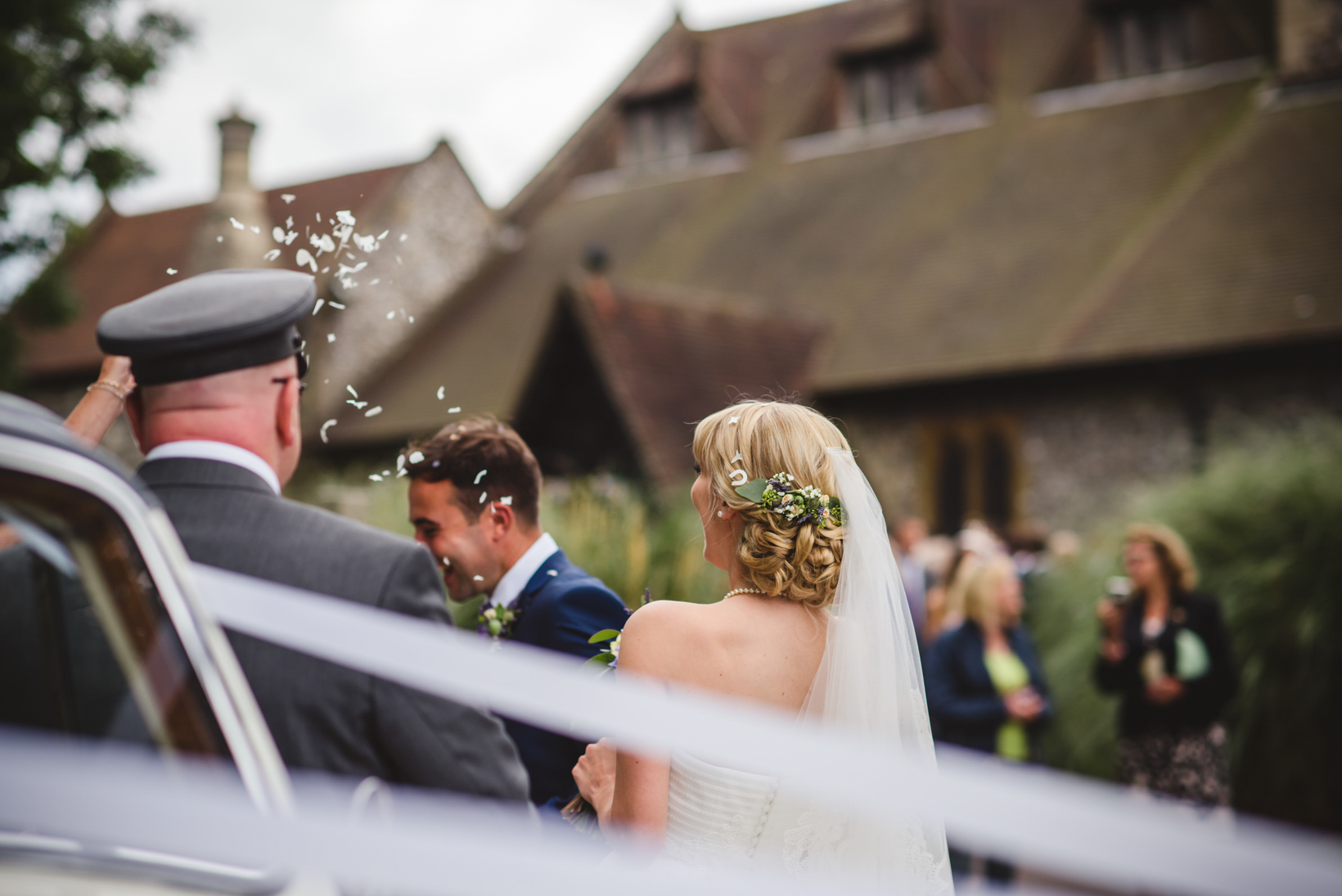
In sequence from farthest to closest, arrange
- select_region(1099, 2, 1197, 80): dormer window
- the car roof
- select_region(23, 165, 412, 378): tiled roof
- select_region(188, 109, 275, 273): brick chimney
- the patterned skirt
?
select_region(23, 165, 412, 378): tiled roof < select_region(188, 109, 275, 273): brick chimney < select_region(1099, 2, 1197, 80): dormer window < the patterned skirt < the car roof

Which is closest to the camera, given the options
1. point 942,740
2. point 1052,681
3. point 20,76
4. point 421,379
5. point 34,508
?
point 34,508

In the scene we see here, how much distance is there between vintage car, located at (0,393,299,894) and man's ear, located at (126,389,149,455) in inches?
20.9

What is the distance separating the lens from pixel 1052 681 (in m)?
9.90

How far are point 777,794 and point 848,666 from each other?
1.20ft

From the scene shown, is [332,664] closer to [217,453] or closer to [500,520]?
[217,453]

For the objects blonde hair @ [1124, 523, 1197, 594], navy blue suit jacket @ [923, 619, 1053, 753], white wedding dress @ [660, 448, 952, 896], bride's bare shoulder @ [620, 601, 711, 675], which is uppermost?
bride's bare shoulder @ [620, 601, 711, 675]

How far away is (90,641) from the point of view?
1.61m

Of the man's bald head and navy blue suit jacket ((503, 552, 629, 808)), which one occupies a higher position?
the man's bald head

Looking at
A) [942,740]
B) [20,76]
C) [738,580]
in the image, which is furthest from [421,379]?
[738,580]

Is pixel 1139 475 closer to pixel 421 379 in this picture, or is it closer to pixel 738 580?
pixel 421 379

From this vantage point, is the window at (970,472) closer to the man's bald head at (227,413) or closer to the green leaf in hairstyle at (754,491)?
the green leaf in hairstyle at (754,491)

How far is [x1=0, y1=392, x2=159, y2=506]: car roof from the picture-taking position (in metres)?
1.46

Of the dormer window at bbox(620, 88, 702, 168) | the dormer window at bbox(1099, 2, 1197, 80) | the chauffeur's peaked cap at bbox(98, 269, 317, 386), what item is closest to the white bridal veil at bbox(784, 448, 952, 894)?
the chauffeur's peaked cap at bbox(98, 269, 317, 386)

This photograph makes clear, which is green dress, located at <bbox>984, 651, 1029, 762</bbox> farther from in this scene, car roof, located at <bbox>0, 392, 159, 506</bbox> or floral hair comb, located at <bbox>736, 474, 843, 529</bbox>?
car roof, located at <bbox>0, 392, 159, 506</bbox>
